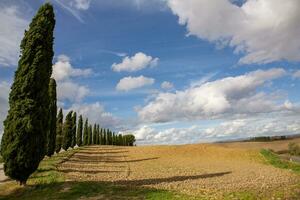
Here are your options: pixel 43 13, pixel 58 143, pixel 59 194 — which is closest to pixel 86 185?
pixel 59 194

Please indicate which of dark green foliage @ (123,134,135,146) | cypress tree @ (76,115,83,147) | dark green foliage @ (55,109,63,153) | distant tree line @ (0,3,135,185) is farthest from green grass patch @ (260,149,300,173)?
dark green foliage @ (123,134,135,146)

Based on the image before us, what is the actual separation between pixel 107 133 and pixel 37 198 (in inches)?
3214

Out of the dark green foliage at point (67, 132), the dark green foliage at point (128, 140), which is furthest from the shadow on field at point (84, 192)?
the dark green foliage at point (128, 140)

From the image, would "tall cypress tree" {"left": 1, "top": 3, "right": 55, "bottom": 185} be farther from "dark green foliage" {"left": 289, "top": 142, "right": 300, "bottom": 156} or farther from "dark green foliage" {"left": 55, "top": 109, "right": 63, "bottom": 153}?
"dark green foliage" {"left": 289, "top": 142, "right": 300, "bottom": 156}

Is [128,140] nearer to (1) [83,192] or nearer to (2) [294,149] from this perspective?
(2) [294,149]

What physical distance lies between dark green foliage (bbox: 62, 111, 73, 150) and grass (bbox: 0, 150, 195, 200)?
33191 mm

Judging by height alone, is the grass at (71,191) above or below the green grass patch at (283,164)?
below

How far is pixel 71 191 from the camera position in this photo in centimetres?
1677

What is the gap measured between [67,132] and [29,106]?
1401 inches

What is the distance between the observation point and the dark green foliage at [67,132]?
175ft

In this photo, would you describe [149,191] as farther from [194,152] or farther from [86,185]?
[194,152]

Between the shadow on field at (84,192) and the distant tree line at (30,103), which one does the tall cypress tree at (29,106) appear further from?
the shadow on field at (84,192)

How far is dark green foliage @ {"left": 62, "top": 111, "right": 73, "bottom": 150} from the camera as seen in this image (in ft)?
175

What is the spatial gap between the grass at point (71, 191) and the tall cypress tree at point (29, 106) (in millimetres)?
871
